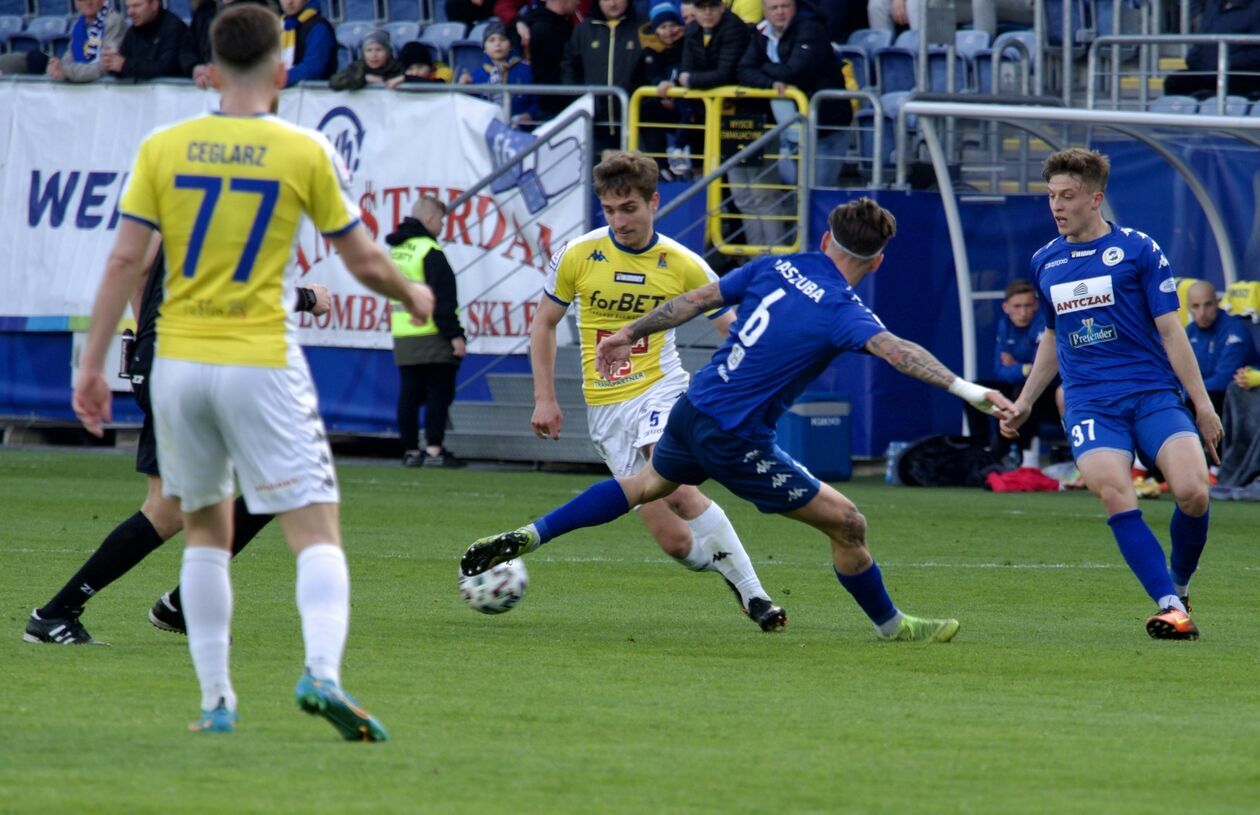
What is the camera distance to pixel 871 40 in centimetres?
2033

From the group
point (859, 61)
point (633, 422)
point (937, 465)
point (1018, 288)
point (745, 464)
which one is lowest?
point (937, 465)

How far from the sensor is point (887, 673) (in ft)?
24.1

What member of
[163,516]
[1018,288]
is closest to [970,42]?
[1018,288]

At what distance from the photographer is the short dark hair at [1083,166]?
869 cm

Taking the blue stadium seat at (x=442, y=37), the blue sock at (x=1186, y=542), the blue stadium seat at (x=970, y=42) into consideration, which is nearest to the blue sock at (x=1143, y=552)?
the blue sock at (x=1186, y=542)

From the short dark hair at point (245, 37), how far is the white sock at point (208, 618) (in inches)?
52.3

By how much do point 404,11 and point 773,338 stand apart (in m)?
16.3

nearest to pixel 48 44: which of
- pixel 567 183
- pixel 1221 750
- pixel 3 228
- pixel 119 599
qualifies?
pixel 3 228

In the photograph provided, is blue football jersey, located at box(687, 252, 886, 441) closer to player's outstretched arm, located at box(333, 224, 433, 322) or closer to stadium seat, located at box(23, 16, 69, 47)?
player's outstretched arm, located at box(333, 224, 433, 322)

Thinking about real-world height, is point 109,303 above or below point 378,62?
above

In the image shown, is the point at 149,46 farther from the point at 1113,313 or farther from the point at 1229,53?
the point at 1113,313

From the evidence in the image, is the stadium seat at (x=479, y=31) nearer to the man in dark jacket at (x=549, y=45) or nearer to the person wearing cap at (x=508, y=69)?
the person wearing cap at (x=508, y=69)

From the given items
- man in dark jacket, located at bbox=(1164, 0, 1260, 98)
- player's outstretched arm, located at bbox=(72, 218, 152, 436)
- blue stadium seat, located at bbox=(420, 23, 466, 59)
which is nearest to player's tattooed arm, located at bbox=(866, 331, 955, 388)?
player's outstretched arm, located at bbox=(72, 218, 152, 436)

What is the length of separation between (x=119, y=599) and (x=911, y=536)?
5.97 m
